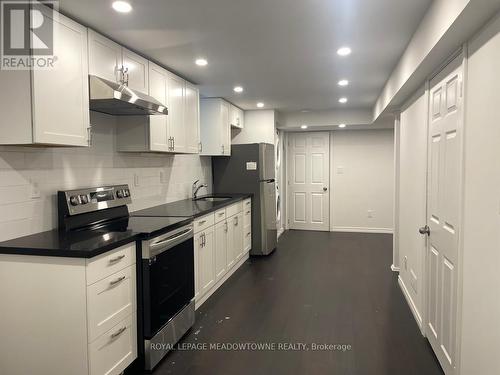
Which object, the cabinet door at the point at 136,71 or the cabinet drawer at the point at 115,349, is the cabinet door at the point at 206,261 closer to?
the cabinet drawer at the point at 115,349

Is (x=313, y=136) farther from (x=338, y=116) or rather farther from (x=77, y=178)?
(x=77, y=178)

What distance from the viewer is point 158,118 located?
10.6 ft

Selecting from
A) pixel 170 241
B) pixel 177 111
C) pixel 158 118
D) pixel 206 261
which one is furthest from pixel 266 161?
pixel 170 241

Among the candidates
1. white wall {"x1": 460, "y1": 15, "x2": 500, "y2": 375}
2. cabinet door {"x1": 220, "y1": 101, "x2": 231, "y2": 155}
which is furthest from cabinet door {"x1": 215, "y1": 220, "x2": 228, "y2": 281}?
white wall {"x1": 460, "y1": 15, "x2": 500, "y2": 375}

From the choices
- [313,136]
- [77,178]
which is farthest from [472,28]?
[313,136]

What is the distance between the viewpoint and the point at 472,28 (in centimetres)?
177

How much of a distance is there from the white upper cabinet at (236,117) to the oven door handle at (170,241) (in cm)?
279

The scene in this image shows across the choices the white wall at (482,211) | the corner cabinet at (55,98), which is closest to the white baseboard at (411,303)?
the white wall at (482,211)

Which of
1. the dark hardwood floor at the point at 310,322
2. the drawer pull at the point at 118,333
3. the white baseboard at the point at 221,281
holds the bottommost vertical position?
the dark hardwood floor at the point at 310,322

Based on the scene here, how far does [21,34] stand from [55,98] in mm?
363

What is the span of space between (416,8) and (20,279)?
282cm

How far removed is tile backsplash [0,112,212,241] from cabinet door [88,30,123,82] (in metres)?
0.39

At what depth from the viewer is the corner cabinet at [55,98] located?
1.95 meters

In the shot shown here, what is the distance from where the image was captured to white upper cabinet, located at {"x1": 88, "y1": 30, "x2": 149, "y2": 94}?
2.44m
